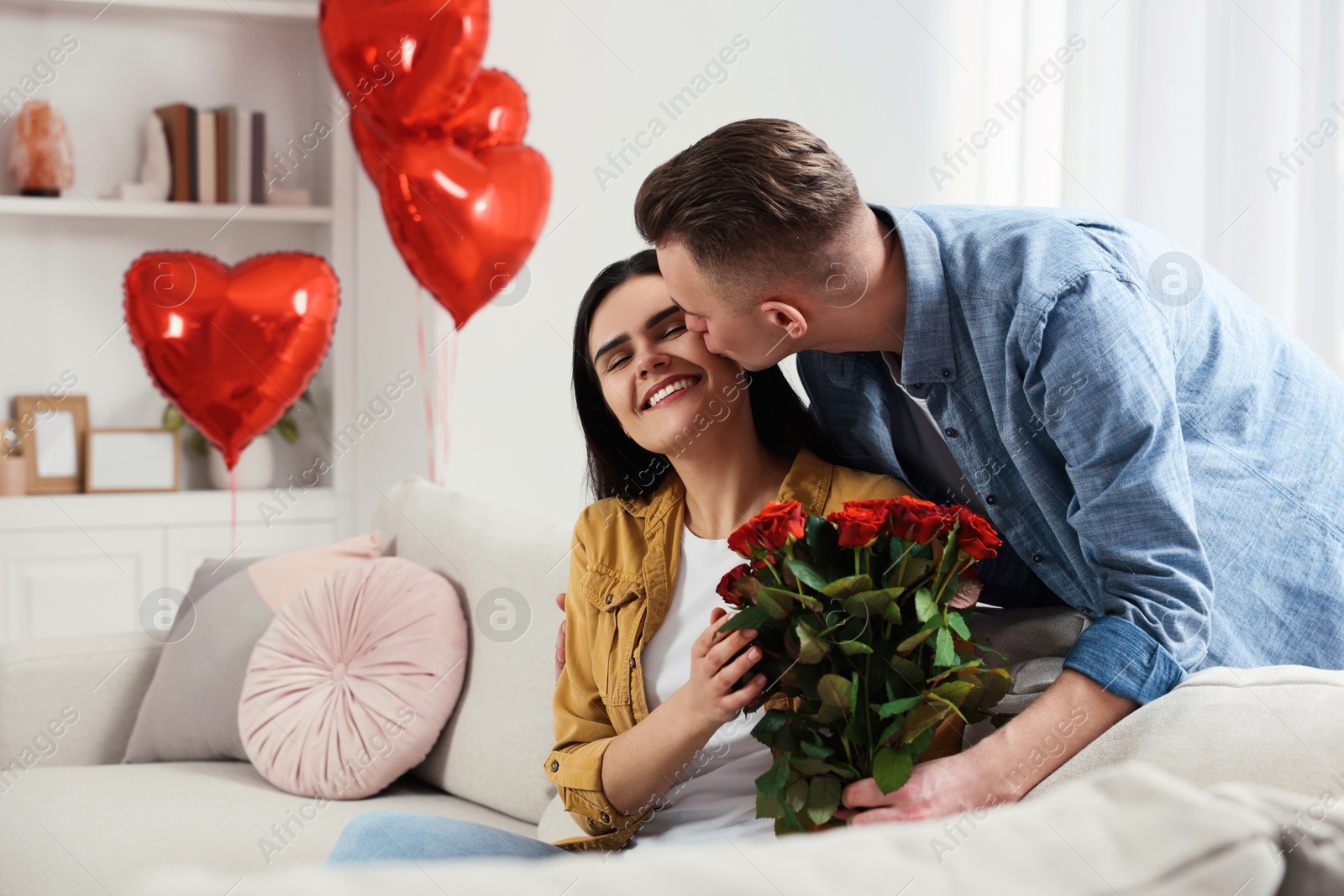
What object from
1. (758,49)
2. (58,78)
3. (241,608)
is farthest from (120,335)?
(758,49)

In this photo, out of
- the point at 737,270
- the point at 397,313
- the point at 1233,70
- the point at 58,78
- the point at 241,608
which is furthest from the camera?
the point at 58,78

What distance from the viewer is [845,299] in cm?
123

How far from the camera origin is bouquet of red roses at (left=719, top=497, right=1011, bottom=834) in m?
1.02

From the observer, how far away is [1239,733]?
94 centimetres

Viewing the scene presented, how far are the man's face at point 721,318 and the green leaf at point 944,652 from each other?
39 cm

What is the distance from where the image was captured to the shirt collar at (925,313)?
3.93ft

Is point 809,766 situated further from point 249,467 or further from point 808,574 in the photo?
point 249,467

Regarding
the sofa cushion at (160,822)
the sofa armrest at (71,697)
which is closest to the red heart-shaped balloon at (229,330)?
the sofa armrest at (71,697)

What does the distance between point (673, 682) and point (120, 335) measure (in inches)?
125

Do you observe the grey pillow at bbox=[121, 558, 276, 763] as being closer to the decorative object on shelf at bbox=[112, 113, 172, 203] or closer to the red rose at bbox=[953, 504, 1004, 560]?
the red rose at bbox=[953, 504, 1004, 560]

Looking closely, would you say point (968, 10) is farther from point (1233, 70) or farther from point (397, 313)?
point (397, 313)

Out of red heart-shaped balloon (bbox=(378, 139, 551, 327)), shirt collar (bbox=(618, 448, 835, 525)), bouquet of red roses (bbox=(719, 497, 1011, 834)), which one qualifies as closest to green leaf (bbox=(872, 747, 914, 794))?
bouquet of red roses (bbox=(719, 497, 1011, 834))

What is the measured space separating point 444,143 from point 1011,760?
79.3 inches

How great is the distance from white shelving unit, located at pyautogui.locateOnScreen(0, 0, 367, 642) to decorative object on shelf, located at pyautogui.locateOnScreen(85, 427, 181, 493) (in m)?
0.09
